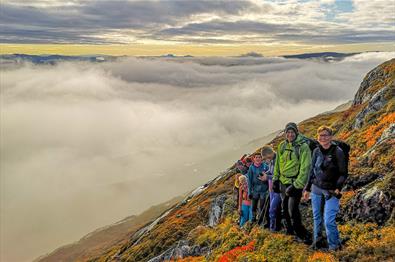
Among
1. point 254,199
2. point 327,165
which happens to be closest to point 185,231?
point 254,199

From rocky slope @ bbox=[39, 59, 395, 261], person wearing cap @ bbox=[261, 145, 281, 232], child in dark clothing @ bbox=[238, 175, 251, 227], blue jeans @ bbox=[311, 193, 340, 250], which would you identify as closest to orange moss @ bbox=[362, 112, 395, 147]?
rocky slope @ bbox=[39, 59, 395, 261]

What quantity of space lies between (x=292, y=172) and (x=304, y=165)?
80 cm

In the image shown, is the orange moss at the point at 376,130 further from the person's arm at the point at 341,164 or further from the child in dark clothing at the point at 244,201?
the person's arm at the point at 341,164

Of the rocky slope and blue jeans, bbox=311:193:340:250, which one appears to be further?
the rocky slope

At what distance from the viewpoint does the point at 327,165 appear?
46.0ft

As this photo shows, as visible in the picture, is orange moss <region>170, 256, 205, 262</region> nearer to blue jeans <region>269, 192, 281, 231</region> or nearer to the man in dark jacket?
blue jeans <region>269, 192, 281, 231</region>

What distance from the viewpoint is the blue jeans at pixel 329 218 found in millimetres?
14312

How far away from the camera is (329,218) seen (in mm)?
14352

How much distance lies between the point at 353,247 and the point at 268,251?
388 cm

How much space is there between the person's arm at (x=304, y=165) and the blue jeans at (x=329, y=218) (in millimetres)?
698

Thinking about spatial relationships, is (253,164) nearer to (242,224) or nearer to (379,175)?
(242,224)

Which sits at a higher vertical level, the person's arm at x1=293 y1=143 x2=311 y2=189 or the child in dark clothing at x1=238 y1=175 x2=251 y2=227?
the person's arm at x1=293 y1=143 x2=311 y2=189

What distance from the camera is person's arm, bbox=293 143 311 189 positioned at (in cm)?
1522

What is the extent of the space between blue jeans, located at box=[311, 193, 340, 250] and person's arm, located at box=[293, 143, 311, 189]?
27.5 inches
